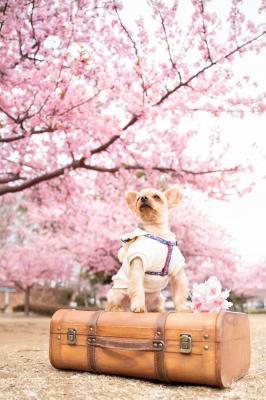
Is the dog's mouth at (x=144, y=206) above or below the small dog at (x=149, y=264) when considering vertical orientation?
above

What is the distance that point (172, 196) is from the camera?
387 centimetres

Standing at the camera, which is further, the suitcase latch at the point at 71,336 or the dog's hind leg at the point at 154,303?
the dog's hind leg at the point at 154,303

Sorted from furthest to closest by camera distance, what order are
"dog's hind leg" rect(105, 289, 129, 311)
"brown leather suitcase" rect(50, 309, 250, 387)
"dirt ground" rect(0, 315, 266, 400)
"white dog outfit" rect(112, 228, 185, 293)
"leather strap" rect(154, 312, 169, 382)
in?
1. "dog's hind leg" rect(105, 289, 129, 311)
2. "white dog outfit" rect(112, 228, 185, 293)
3. "leather strap" rect(154, 312, 169, 382)
4. "brown leather suitcase" rect(50, 309, 250, 387)
5. "dirt ground" rect(0, 315, 266, 400)

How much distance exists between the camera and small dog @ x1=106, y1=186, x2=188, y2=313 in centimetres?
332

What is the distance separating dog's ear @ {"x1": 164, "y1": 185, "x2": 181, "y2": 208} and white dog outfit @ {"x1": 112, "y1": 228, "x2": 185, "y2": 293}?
41 cm

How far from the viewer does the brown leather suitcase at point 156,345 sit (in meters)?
2.88

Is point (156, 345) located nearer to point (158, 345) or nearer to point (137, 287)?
point (158, 345)

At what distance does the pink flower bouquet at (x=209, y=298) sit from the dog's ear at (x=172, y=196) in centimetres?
87

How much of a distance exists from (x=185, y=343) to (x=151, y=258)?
71 centimetres


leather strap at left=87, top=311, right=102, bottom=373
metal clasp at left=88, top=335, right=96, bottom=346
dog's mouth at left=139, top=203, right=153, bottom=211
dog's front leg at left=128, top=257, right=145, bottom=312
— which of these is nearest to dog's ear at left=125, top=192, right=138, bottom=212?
dog's mouth at left=139, top=203, right=153, bottom=211

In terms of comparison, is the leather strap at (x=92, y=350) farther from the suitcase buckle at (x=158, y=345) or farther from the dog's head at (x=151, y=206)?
the dog's head at (x=151, y=206)

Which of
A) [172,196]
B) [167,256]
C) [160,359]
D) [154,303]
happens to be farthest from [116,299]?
[172,196]

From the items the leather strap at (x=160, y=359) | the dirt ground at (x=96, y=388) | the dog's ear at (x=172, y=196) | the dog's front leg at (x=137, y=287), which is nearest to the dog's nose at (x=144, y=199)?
the dog's ear at (x=172, y=196)

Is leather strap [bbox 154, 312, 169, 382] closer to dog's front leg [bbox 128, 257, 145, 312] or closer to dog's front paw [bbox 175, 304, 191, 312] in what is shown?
dog's front leg [bbox 128, 257, 145, 312]
